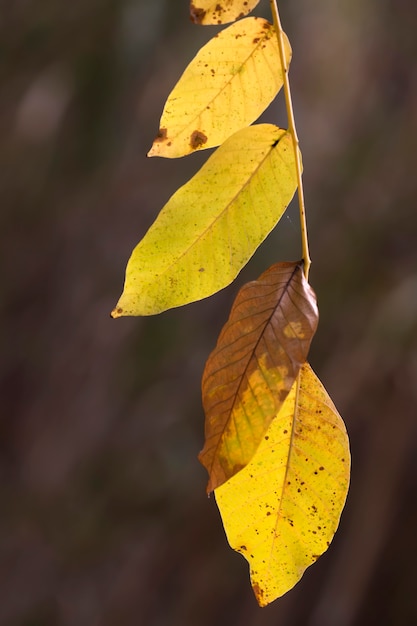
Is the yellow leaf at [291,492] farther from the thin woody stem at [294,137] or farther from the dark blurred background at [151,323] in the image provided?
the dark blurred background at [151,323]

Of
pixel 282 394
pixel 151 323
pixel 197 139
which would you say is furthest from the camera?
pixel 151 323

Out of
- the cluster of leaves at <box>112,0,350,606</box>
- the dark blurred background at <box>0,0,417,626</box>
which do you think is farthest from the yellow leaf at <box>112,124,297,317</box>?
the dark blurred background at <box>0,0,417,626</box>

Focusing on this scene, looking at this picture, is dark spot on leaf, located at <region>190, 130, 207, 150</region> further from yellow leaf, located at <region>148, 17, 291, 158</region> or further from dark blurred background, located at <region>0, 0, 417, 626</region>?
dark blurred background, located at <region>0, 0, 417, 626</region>

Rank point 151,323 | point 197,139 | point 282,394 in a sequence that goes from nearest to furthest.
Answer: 1. point 282,394
2. point 197,139
3. point 151,323

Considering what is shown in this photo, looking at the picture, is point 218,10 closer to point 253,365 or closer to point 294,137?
point 294,137

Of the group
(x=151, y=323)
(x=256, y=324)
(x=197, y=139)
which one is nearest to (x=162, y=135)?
(x=197, y=139)

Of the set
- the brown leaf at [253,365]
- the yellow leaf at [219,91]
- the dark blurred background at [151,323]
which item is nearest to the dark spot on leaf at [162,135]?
the yellow leaf at [219,91]
